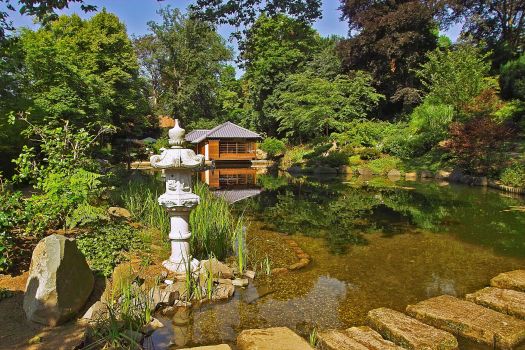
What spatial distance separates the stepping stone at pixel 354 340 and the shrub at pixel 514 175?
12.7m

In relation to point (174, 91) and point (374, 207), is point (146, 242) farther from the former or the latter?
point (174, 91)

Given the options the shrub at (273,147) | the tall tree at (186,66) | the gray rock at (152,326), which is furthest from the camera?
the tall tree at (186,66)

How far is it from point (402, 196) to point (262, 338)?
10.8 m

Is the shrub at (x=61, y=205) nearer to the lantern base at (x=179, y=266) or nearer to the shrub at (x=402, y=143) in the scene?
the lantern base at (x=179, y=266)

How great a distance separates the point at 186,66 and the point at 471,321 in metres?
38.2

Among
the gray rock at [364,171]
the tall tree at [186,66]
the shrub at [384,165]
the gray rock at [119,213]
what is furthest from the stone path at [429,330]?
the tall tree at [186,66]

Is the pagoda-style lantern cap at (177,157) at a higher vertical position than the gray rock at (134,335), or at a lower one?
higher

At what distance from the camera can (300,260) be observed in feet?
19.7

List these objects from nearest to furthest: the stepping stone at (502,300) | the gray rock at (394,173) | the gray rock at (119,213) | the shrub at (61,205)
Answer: the stepping stone at (502,300), the shrub at (61,205), the gray rock at (119,213), the gray rock at (394,173)

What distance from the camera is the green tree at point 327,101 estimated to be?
2367 cm

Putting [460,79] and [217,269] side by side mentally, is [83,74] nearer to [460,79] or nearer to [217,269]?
[217,269]

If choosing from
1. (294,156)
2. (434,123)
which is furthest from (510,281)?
(294,156)

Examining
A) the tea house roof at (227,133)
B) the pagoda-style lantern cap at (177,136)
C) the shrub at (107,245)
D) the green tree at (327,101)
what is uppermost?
the green tree at (327,101)

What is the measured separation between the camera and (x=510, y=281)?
482 cm
